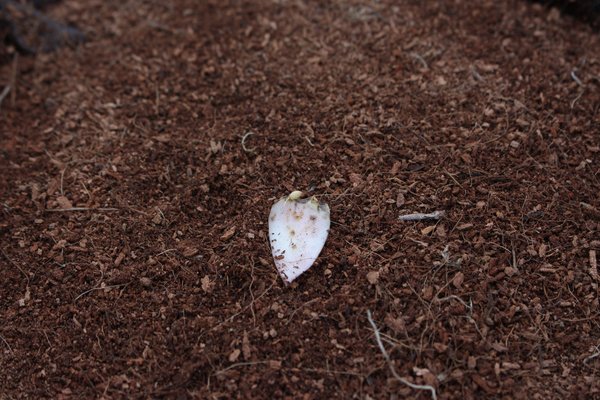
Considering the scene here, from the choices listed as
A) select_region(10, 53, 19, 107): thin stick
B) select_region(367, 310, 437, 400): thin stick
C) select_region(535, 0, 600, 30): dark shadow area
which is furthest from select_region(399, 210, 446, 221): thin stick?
select_region(10, 53, 19, 107): thin stick

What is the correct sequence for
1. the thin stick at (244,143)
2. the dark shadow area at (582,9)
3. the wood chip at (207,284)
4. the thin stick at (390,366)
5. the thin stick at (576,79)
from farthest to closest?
1. the dark shadow area at (582,9)
2. the thin stick at (576,79)
3. the thin stick at (244,143)
4. the wood chip at (207,284)
5. the thin stick at (390,366)

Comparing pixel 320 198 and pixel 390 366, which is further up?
pixel 320 198

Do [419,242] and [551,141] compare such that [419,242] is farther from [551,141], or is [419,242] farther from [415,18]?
[415,18]

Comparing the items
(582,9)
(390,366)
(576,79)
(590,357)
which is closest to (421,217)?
(390,366)

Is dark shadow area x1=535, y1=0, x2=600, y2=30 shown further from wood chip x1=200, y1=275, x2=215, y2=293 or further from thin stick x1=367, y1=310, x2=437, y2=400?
wood chip x1=200, y1=275, x2=215, y2=293

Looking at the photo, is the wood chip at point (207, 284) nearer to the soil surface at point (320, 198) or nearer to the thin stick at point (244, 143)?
the soil surface at point (320, 198)

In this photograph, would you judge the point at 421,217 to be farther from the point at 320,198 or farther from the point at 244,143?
the point at 244,143

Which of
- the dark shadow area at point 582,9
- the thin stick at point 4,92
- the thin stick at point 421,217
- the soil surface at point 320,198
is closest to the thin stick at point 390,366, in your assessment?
the soil surface at point 320,198

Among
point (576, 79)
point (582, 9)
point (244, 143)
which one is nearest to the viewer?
point (244, 143)

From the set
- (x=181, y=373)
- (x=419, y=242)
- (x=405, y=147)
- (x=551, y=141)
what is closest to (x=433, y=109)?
(x=405, y=147)
